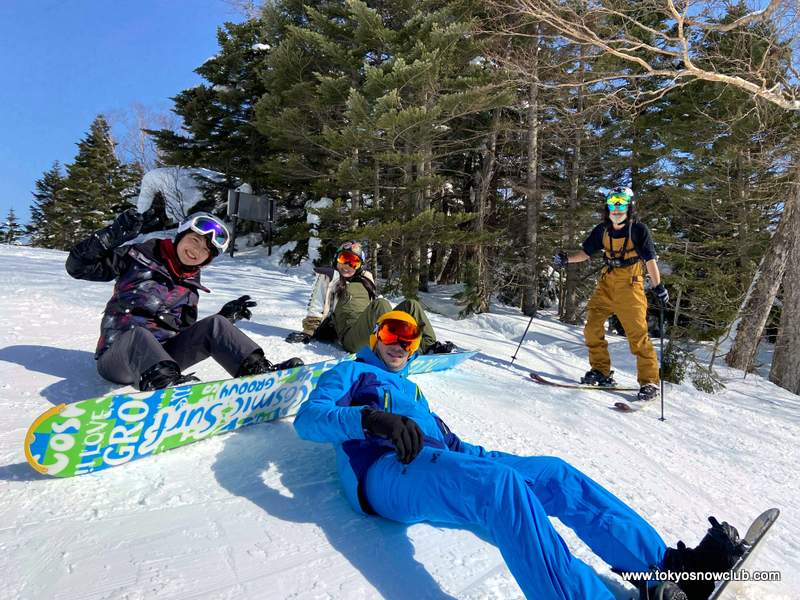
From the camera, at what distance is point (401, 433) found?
1616 mm

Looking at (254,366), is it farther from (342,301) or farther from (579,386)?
(579,386)

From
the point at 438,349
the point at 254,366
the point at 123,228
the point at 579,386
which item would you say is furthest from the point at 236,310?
A: the point at 579,386

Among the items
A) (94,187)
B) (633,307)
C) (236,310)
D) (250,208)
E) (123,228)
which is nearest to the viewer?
(123,228)

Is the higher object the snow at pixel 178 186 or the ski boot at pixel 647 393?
the snow at pixel 178 186

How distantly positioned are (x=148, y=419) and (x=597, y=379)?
446cm

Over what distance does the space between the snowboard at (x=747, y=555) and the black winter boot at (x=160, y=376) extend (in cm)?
251

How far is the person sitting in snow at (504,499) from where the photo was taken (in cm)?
138

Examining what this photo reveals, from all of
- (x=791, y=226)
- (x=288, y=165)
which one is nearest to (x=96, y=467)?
(x=791, y=226)

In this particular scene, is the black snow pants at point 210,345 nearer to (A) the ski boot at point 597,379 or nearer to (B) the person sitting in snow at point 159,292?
(B) the person sitting in snow at point 159,292

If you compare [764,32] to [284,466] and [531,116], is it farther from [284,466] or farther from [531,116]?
[284,466]

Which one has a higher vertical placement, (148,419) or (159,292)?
(159,292)

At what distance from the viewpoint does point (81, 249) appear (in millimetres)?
2672

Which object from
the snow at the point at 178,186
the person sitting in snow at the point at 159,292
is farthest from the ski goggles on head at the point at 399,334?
the snow at the point at 178,186

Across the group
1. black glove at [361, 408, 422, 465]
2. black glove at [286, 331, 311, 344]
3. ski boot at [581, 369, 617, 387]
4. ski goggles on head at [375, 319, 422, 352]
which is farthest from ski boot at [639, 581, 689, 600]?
black glove at [286, 331, 311, 344]
